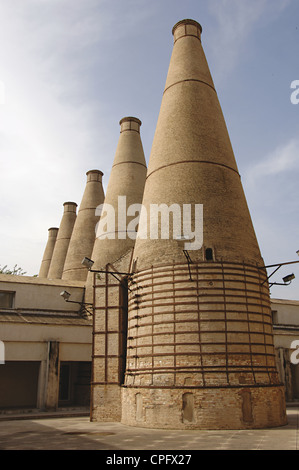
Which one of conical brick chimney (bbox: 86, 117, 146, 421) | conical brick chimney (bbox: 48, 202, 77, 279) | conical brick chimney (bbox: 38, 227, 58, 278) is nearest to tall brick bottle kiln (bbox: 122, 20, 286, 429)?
conical brick chimney (bbox: 86, 117, 146, 421)

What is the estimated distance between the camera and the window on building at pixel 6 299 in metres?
23.0

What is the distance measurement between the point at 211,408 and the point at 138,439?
Answer: 275 cm

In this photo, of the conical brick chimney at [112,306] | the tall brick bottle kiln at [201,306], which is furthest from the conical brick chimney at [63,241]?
the tall brick bottle kiln at [201,306]

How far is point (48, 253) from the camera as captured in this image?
38844mm

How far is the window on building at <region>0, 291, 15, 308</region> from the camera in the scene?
2300 centimetres

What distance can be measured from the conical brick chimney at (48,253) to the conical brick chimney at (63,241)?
411 centimetres

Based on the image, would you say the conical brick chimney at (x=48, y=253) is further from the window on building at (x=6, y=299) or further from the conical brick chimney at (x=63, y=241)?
the window on building at (x=6, y=299)

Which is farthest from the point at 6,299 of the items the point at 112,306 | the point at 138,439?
the point at 138,439

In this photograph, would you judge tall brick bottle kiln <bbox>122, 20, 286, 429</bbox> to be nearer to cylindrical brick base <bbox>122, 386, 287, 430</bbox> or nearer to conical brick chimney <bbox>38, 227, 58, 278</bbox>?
cylindrical brick base <bbox>122, 386, 287, 430</bbox>

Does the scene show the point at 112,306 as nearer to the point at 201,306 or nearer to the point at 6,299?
the point at 201,306

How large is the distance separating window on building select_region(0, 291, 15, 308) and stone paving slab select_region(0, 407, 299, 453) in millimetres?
9130
